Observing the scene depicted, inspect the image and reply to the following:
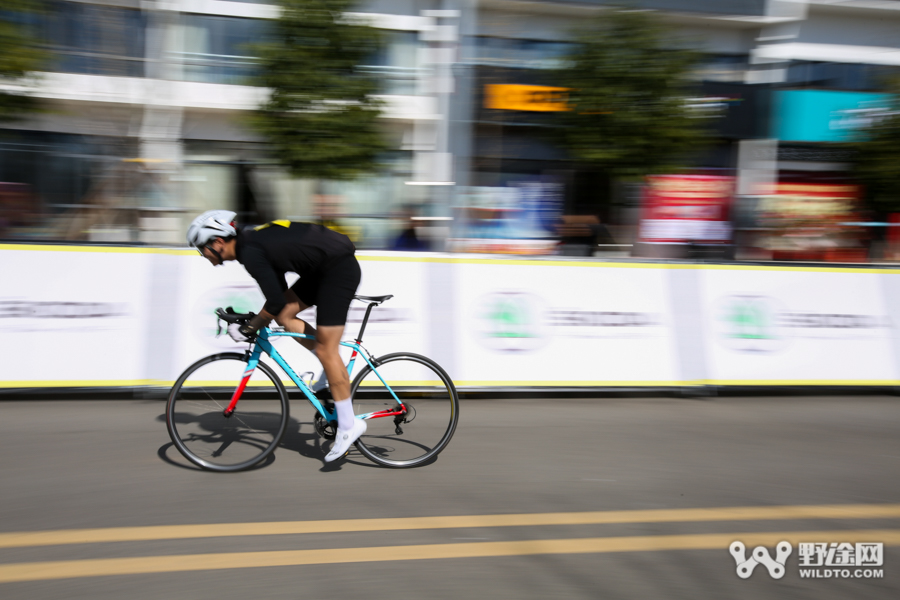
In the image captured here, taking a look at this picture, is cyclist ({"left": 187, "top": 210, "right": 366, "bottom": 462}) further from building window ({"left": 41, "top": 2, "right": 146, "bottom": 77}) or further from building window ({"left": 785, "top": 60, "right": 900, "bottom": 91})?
building window ({"left": 785, "top": 60, "right": 900, "bottom": 91})

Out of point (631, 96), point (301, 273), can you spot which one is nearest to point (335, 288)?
point (301, 273)

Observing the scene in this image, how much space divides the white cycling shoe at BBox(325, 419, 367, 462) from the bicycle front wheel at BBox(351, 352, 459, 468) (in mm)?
167

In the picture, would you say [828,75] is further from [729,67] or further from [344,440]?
[344,440]

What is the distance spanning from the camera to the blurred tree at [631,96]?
10.2 m

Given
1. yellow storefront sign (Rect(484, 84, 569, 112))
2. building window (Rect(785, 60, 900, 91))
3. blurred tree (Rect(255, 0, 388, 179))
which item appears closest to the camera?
blurred tree (Rect(255, 0, 388, 179))

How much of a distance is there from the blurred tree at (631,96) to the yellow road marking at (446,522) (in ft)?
23.7

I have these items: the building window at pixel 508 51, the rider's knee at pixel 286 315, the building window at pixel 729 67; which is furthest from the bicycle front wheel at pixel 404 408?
the building window at pixel 729 67

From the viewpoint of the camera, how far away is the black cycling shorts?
4152mm

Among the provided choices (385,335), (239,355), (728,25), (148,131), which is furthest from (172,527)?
(728,25)

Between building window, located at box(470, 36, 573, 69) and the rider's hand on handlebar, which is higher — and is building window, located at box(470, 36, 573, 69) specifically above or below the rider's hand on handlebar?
above

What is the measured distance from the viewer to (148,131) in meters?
15.3

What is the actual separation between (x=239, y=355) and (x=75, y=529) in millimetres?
1267

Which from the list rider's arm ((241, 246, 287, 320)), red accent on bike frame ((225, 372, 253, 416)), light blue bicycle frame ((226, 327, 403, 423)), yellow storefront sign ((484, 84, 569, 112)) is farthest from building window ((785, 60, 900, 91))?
red accent on bike frame ((225, 372, 253, 416))

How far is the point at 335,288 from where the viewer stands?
13.6 feet
